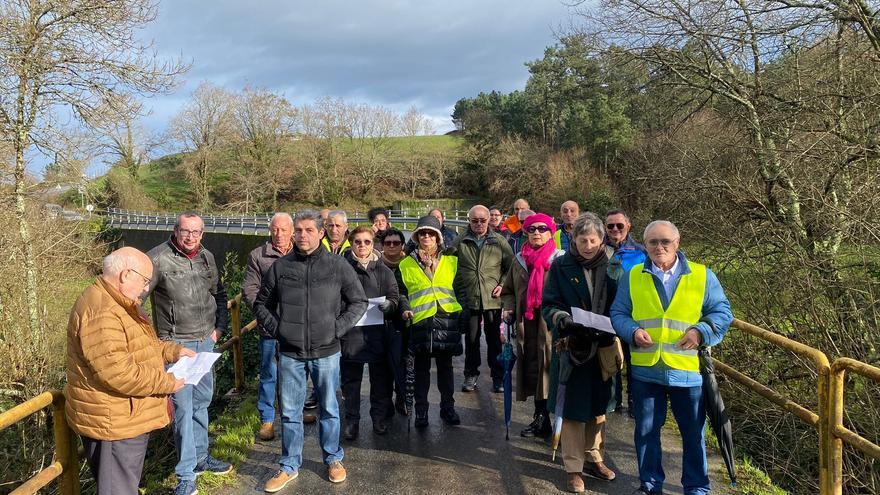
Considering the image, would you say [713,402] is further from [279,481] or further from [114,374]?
[114,374]

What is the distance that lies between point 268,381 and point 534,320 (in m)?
2.41

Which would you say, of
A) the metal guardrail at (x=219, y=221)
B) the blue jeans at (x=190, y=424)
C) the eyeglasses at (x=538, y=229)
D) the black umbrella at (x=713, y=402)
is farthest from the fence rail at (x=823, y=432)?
the metal guardrail at (x=219, y=221)

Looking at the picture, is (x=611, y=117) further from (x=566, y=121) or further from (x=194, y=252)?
(x=194, y=252)

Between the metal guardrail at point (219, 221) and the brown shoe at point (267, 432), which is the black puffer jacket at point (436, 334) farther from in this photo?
the metal guardrail at point (219, 221)

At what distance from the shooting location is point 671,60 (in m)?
9.61

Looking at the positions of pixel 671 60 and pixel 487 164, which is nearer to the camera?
pixel 671 60

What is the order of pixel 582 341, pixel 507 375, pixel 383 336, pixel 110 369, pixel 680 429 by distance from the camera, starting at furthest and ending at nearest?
pixel 383 336, pixel 507 375, pixel 582 341, pixel 680 429, pixel 110 369

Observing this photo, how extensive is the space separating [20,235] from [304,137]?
37.9 metres

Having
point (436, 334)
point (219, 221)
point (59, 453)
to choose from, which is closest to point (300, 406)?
point (436, 334)

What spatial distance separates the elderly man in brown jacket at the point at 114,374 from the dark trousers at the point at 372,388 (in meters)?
1.80

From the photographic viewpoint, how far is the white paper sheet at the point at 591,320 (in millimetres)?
3561

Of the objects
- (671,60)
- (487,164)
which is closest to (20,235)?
Answer: (671,60)

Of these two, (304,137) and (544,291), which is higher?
(304,137)

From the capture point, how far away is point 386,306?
453 cm
